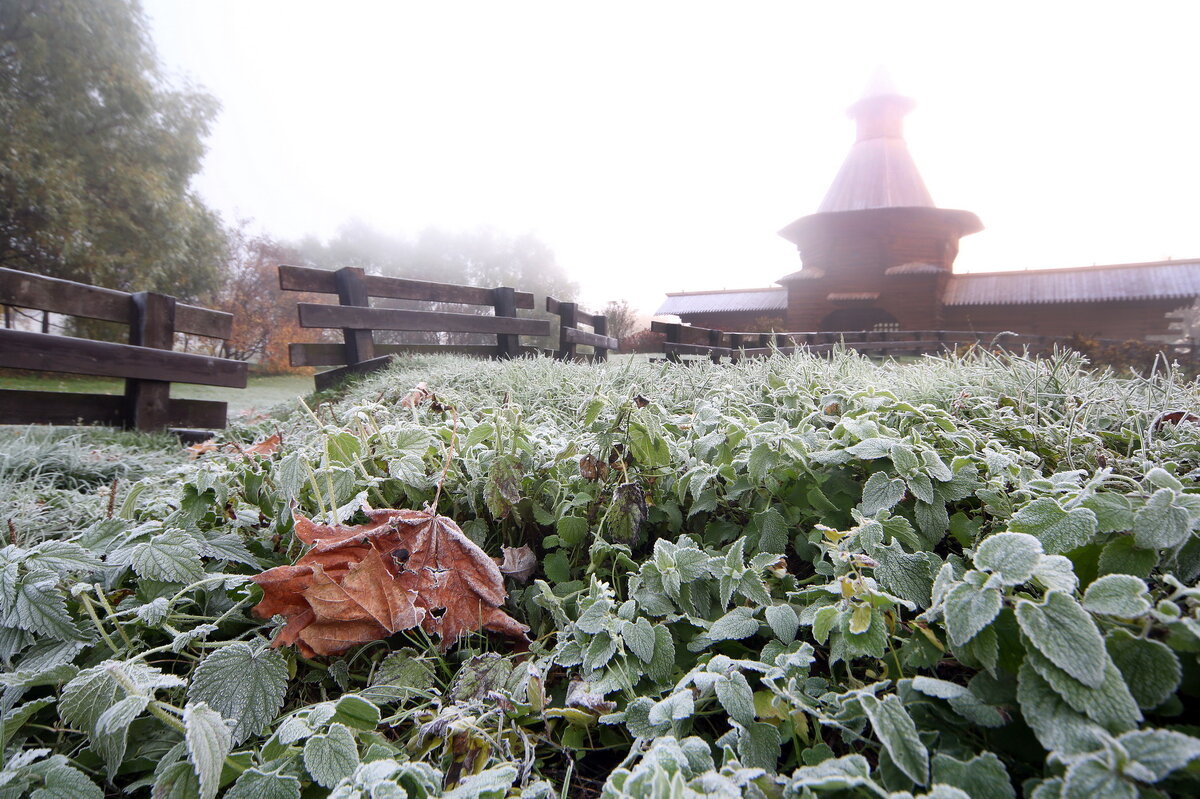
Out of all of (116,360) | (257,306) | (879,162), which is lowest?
(116,360)

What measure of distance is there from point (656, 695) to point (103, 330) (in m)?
11.7

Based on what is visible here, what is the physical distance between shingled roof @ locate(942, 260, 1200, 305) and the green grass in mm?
12877

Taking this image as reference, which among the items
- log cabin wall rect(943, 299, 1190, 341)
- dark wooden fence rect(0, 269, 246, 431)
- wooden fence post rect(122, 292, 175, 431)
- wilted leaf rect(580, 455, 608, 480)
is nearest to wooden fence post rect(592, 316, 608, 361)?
dark wooden fence rect(0, 269, 246, 431)

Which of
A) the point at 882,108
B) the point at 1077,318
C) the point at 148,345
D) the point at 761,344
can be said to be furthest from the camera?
the point at 882,108

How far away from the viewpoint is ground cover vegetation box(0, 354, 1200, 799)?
1.44 ft

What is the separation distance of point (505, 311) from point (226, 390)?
5.35m

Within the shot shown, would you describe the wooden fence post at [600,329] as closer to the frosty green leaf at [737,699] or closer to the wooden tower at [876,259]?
the frosty green leaf at [737,699]

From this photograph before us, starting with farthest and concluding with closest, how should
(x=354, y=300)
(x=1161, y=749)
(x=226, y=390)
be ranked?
(x=226, y=390), (x=354, y=300), (x=1161, y=749)

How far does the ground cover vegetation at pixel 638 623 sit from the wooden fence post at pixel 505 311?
493cm

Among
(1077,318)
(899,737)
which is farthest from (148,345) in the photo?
(1077,318)

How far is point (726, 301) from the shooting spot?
1312 centimetres

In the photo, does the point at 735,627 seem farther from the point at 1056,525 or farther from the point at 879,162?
the point at 879,162

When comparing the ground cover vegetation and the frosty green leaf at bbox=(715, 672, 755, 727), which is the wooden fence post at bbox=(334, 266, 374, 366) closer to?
the ground cover vegetation

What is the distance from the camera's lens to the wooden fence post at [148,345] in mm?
3389
